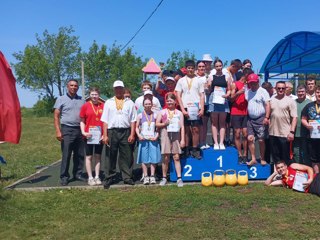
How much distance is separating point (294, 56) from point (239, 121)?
9503 mm

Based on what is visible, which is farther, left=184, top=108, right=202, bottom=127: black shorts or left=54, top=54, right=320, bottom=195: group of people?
left=184, top=108, right=202, bottom=127: black shorts

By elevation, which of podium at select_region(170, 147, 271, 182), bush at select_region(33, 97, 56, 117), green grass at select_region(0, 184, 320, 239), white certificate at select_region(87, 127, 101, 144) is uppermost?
bush at select_region(33, 97, 56, 117)

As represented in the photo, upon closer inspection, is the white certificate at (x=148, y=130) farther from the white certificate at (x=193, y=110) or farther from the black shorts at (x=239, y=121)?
the black shorts at (x=239, y=121)

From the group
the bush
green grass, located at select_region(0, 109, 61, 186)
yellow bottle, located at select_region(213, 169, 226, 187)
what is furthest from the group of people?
the bush

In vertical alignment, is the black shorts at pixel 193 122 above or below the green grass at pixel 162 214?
above

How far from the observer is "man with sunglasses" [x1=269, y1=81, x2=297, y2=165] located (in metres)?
7.04

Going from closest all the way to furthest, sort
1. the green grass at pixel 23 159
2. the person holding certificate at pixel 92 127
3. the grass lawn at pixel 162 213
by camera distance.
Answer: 1. the grass lawn at pixel 162 213
2. the person holding certificate at pixel 92 127
3. the green grass at pixel 23 159

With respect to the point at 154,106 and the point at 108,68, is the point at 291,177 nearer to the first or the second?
the point at 154,106

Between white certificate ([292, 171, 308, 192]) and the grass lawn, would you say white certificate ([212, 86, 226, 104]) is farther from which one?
white certificate ([292, 171, 308, 192])

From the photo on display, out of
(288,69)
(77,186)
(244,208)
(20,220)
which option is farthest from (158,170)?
(288,69)

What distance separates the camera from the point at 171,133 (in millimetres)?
7211

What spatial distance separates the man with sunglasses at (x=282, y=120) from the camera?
704 centimetres

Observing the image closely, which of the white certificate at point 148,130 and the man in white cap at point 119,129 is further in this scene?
the white certificate at point 148,130

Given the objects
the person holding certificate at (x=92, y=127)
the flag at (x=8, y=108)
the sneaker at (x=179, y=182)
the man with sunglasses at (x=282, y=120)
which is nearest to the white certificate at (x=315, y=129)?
the man with sunglasses at (x=282, y=120)
